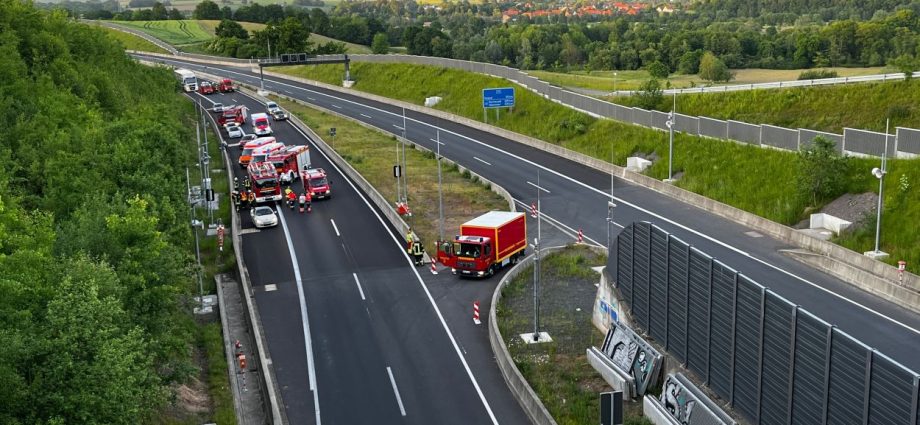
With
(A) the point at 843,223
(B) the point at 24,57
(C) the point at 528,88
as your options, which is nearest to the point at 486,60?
(C) the point at 528,88

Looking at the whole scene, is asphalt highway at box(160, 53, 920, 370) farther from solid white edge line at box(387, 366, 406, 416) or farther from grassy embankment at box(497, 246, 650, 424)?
solid white edge line at box(387, 366, 406, 416)

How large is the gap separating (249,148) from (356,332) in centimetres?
4027

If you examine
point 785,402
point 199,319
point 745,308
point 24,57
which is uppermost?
point 24,57

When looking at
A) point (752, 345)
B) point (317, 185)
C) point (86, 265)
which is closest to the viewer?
point (86, 265)

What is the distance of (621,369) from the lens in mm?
30375

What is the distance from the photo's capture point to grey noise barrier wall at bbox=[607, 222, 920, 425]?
19766mm

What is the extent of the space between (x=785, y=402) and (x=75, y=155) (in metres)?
31.4

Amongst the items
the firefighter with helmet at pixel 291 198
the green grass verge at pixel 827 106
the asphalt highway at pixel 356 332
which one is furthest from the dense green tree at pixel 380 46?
the asphalt highway at pixel 356 332

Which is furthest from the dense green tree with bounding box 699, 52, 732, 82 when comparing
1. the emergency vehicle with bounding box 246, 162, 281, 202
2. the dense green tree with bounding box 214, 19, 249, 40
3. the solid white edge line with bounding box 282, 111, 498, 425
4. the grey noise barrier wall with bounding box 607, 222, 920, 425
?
the dense green tree with bounding box 214, 19, 249, 40

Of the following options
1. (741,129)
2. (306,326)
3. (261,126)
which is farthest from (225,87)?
(306,326)

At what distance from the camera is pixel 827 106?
60.4 metres

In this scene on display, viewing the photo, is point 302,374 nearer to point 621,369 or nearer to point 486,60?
point 621,369

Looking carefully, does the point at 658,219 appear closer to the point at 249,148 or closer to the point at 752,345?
the point at 752,345

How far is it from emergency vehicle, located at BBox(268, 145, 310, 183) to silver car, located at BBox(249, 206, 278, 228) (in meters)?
11.2
